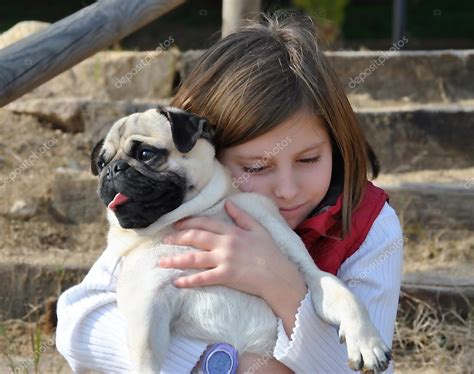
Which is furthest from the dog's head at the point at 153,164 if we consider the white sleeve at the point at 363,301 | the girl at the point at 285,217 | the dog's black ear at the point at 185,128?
the white sleeve at the point at 363,301

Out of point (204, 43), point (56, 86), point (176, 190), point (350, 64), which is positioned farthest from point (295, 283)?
point (204, 43)

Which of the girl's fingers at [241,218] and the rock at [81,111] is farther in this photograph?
the rock at [81,111]

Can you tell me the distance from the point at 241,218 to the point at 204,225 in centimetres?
11

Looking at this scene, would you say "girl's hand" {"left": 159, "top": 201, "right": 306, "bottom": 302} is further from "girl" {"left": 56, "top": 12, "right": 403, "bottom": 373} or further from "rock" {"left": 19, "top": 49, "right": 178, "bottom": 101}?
"rock" {"left": 19, "top": 49, "right": 178, "bottom": 101}

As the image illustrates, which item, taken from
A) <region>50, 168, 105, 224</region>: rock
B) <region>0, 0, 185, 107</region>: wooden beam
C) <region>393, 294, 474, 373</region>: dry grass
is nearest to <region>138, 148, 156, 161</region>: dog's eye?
<region>0, 0, 185, 107</region>: wooden beam

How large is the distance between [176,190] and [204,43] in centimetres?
566

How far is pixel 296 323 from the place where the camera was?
2.21 m

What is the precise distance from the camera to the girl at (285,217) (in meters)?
2.23

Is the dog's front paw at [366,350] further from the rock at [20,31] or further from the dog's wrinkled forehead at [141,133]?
the rock at [20,31]

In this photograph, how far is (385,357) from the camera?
2.03 metres

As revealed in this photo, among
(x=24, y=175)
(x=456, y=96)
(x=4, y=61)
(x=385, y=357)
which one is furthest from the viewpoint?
(x=456, y=96)

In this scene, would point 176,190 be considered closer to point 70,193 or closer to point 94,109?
point 70,193

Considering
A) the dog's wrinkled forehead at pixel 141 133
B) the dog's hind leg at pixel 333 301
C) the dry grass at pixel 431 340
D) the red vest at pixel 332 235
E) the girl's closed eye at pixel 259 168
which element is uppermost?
the dog's wrinkled forehead at pixel 141 133

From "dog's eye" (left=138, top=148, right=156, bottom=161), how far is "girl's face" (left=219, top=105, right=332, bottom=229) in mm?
281
